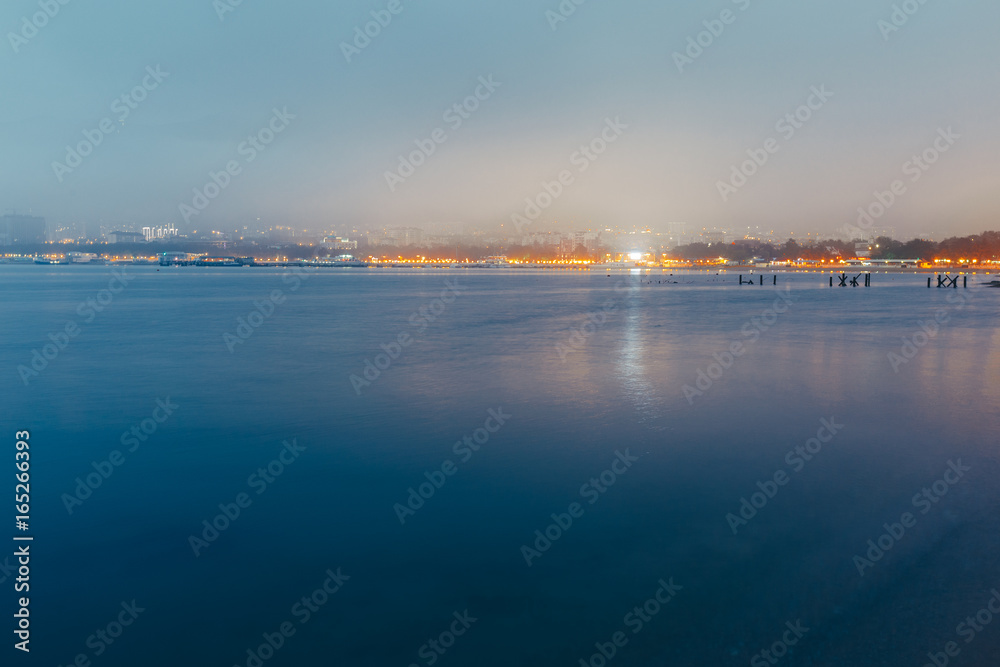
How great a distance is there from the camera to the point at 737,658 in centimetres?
390

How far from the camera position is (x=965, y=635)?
159 inches

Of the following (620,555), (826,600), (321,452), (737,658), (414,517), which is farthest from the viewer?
(321,452)

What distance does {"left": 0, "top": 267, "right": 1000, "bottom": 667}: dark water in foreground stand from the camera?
4160 millimetres

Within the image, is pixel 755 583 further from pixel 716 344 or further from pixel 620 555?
pixel 716 344

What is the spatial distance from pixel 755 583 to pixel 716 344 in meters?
14.6

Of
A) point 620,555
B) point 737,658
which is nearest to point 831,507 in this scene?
point 620,555

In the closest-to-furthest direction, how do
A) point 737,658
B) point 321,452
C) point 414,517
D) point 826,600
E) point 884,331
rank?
point 737,658, point 826,600, point 414,517, point 321,452, point 884,331

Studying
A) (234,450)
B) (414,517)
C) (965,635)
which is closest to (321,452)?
(234,450)

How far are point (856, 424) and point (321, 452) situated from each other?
24.0 ft

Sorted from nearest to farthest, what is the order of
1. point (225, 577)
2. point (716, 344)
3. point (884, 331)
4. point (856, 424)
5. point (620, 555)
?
1. point (225, 577)
2. point (620, 555)
3. point (856, 424)
4. point (716, 344)
5. point (884, 331)

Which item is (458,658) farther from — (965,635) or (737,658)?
(965,635)

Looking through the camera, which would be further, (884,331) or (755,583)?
(884,331)

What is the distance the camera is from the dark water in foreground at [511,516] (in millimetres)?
4160

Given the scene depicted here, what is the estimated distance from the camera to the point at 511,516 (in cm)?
594
